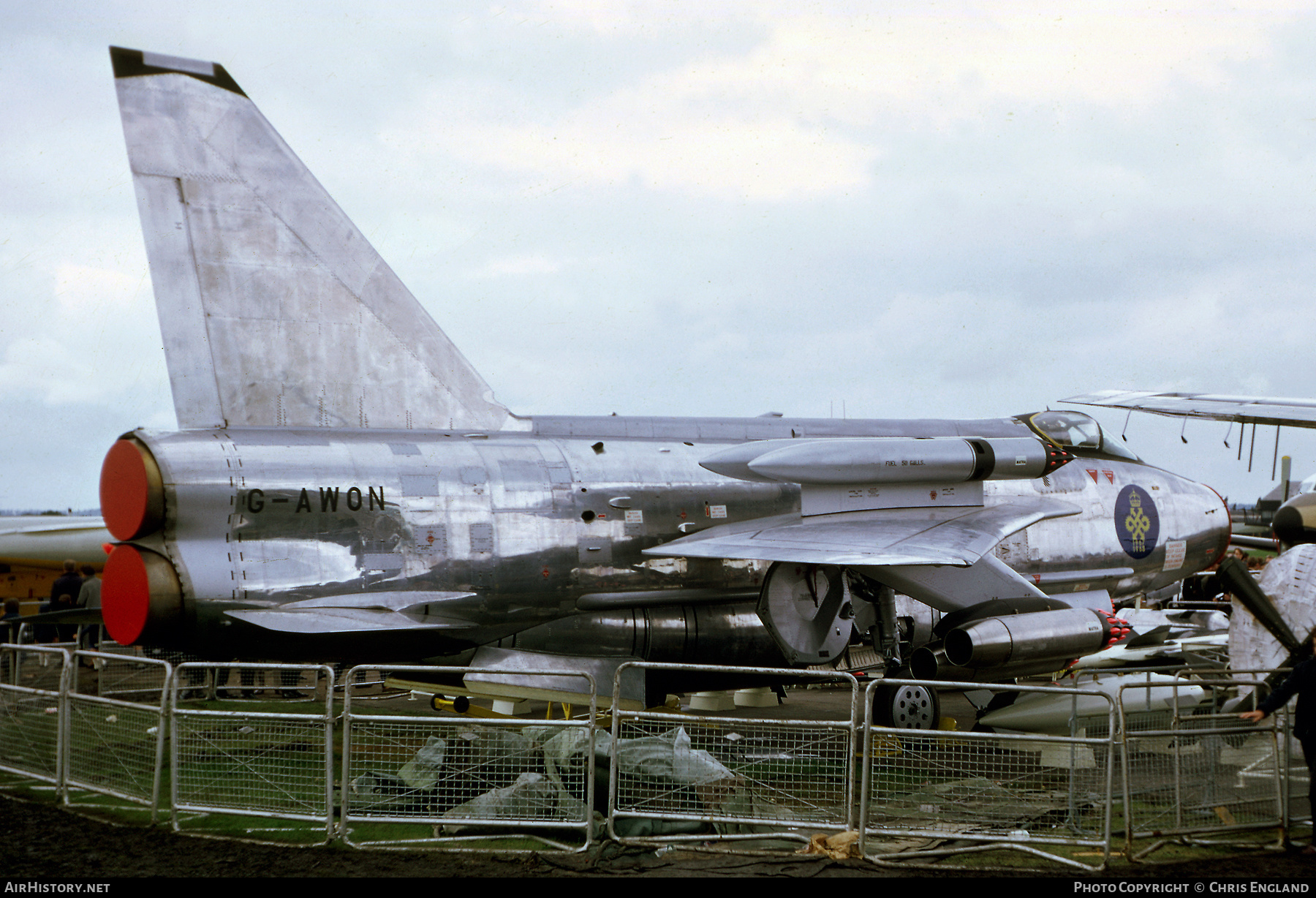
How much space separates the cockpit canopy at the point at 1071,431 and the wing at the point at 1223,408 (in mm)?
379

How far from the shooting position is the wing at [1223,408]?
1015cm

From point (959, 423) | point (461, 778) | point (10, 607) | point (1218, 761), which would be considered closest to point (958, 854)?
point (1218, 761)

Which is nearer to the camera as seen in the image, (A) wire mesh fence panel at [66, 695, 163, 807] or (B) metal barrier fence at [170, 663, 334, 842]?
(B) metal barrier fence at [170, 663, 334, 842]

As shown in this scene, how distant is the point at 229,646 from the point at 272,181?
4.01m

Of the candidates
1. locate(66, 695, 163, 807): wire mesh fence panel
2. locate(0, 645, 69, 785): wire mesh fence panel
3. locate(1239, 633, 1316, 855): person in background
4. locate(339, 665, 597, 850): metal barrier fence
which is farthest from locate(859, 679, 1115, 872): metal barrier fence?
locate(0, 645, 69, 785): wire mesh fence panel

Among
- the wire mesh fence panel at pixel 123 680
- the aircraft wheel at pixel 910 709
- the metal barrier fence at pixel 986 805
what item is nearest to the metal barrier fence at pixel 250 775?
the metal barrier fence at pixel 986 805

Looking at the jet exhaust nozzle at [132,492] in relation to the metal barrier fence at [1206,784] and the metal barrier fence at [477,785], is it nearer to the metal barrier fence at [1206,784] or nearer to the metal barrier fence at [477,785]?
the metal barrier fence at [477,785]

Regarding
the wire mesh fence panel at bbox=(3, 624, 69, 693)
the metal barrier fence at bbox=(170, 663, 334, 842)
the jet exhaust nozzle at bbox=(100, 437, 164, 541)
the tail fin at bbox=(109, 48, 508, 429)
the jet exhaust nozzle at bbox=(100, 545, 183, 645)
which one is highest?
the tail fin at bbox=(109, 48, 508, 429)

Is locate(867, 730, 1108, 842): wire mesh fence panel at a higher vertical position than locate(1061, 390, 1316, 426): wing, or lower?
lower

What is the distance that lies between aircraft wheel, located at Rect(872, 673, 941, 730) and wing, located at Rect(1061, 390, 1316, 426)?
4304 millimetres

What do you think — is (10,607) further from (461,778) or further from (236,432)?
(461,778)

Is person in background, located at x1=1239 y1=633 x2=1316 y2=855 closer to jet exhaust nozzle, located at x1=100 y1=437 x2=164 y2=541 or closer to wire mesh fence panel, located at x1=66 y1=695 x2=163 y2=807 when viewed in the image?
wire mesh fence panel, located at x1=66 y1=695 x2=163 y2=807

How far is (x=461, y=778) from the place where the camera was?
6.81m

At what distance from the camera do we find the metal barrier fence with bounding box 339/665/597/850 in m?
6.14
